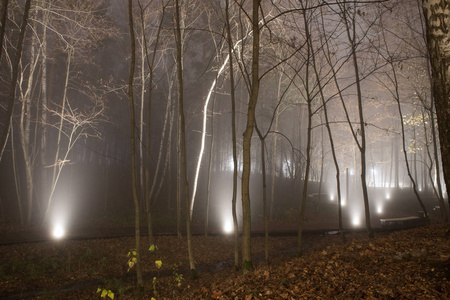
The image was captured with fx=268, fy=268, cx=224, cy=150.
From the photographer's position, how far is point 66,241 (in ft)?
34.1

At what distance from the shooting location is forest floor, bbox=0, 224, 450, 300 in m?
3.35

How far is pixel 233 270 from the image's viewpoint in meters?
7.85

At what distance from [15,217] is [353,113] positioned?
96.3ft

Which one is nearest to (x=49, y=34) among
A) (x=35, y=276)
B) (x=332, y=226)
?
(x=35, y=276)

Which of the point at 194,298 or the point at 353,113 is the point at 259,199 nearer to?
the point at 353,113

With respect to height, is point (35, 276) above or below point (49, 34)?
below

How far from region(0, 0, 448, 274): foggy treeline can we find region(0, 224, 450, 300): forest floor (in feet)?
5.24

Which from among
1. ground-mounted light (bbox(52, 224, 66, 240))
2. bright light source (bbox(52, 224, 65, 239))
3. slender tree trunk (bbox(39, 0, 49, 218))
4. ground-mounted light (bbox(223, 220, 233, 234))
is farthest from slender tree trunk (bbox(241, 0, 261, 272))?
slender tree trunk (bbox(39, 0, 49, 218))

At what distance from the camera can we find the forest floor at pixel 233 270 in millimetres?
3348

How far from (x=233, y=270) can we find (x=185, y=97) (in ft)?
76.3

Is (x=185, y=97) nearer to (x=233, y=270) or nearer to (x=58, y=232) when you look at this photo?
(x=58, y=232)

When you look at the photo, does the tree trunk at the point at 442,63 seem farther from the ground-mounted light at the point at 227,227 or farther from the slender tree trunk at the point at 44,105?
the slender tree trunk at the point at 44,105

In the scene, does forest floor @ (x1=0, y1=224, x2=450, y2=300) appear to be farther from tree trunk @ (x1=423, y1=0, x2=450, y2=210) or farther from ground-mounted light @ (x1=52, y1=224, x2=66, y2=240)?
tree trunk @ (x1=423, y1=0, x2=450, y2=210)

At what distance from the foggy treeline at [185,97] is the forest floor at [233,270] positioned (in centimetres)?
160
